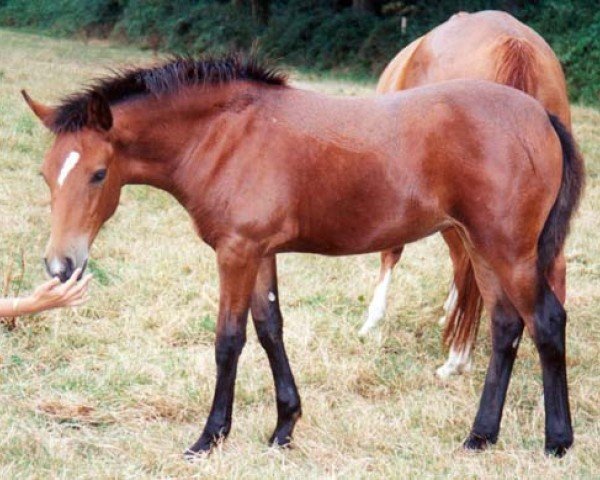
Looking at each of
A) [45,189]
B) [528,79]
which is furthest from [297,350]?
[45,189]

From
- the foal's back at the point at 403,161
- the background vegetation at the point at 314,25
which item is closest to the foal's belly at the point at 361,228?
the foal's back at the point at 403,161

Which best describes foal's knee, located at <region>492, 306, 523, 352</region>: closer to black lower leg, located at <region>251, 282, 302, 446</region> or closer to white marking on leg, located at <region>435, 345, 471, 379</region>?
white marking on leg, located at <region>435, 345, 471, 379</region>

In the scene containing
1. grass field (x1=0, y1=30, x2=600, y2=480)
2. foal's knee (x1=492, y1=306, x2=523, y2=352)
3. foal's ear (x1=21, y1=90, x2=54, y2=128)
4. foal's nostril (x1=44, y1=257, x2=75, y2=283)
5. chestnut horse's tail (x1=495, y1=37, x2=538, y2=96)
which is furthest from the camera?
chestnut horse's tail (x1=495, y1=37, x2=538, y2=96)

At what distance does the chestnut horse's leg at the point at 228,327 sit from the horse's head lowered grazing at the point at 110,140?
0.39 meters

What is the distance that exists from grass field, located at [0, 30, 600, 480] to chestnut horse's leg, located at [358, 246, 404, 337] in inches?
3.2

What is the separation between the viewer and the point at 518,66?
466cm

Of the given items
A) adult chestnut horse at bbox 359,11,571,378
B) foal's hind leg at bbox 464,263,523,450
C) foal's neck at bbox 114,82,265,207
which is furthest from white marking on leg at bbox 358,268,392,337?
foal's neck at bbox 114,82,265,207

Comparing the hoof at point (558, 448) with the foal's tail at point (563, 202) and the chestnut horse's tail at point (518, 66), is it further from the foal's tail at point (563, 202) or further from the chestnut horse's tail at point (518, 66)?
the chestnut horse's tail at point (518, 66)

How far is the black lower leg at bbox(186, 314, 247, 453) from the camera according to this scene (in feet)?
11.9

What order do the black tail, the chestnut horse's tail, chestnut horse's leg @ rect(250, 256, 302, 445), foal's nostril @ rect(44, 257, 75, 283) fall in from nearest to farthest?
1. foal's nostril @ rect(44, 257, 75, 283)
2. the black tail
3. chestnut horse's leg @ rect(250, 256, 302, 445)
4. the chestnut horse's tail

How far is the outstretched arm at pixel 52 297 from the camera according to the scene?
3.06 m

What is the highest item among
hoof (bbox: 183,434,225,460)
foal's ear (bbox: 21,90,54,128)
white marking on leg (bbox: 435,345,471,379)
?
foal's ear (bbox: 21,90,54,128)

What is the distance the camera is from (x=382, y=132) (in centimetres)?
363

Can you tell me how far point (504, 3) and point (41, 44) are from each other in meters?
12.3
